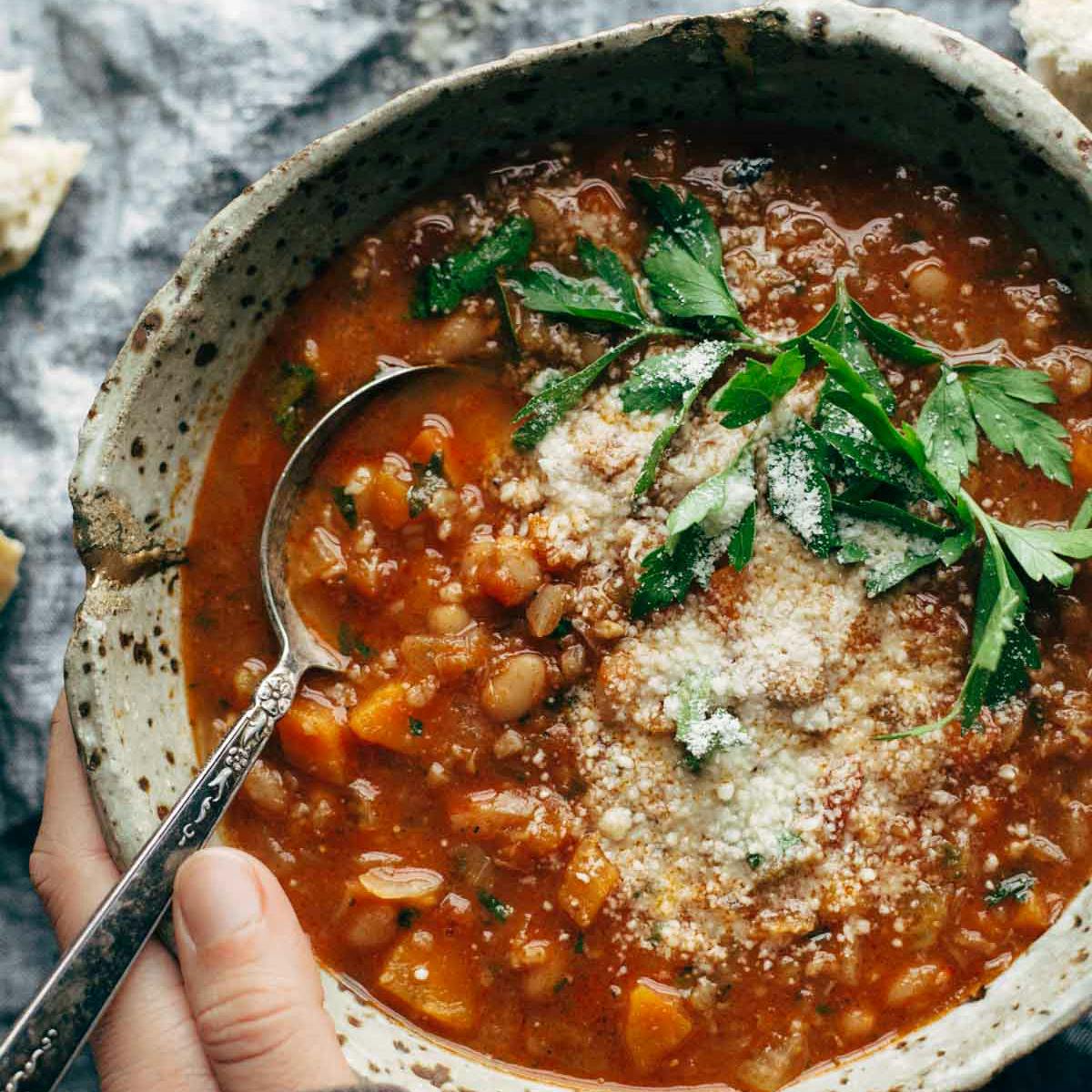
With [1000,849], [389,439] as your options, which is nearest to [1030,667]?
[1000,849]

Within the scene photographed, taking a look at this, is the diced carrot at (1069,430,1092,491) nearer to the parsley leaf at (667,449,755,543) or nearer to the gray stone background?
the parsley leaf at (667,449,755,543)

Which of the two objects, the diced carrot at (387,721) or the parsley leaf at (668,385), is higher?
the parsley leaf at (668,385)

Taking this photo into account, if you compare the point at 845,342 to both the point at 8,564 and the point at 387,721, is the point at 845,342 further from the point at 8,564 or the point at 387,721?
the point at 8,564

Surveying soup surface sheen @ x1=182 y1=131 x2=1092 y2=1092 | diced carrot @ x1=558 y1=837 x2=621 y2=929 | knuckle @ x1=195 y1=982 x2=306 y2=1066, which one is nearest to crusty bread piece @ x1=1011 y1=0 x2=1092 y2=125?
soup surface sheen @ x1=182 y1=131 x2=1092 y2=1092

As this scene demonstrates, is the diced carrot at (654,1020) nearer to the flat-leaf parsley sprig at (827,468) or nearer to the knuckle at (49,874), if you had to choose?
the flat-leaf parsley sprig at (827,468)

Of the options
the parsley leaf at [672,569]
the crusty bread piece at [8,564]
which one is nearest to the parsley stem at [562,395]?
the parsley leaf at [672,569]

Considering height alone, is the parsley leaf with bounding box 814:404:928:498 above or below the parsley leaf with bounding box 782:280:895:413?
below

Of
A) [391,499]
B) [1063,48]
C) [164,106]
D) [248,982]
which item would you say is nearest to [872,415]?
[391,499]
